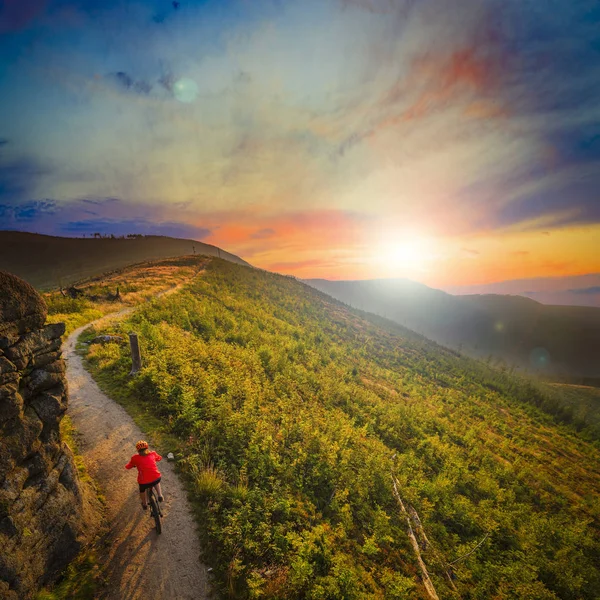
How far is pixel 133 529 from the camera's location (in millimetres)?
6254

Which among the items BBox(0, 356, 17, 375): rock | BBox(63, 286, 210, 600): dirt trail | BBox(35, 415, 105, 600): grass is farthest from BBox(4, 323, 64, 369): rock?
BBox(63, 286, 210, 600): dirt trail

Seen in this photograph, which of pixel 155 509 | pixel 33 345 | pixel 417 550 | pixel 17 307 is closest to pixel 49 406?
pixel 33 345

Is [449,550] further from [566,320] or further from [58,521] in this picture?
[566,320]

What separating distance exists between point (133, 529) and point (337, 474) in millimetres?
6094

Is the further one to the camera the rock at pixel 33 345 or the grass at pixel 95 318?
the grass at pixel 95 318

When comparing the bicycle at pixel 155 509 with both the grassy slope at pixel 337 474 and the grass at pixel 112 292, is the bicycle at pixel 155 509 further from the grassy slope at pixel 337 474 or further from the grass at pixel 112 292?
the grass at pixel 112 292


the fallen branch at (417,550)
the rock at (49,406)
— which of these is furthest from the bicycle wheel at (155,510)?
the fallen branch at (417,550)

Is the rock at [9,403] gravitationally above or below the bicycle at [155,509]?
above

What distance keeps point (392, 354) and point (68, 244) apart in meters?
108

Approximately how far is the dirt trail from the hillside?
73.7 metres

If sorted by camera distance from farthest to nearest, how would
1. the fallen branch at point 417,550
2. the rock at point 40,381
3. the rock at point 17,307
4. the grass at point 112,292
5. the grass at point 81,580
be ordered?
the grass at point 112,292
the fallen branch at point 417,550
the rock at point 40,381
the grass at point 81,580
the rock at point 17,307

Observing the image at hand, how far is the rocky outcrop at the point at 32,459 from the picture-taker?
4473mm

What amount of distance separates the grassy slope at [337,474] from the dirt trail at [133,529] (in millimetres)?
487

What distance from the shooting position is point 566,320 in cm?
19612
